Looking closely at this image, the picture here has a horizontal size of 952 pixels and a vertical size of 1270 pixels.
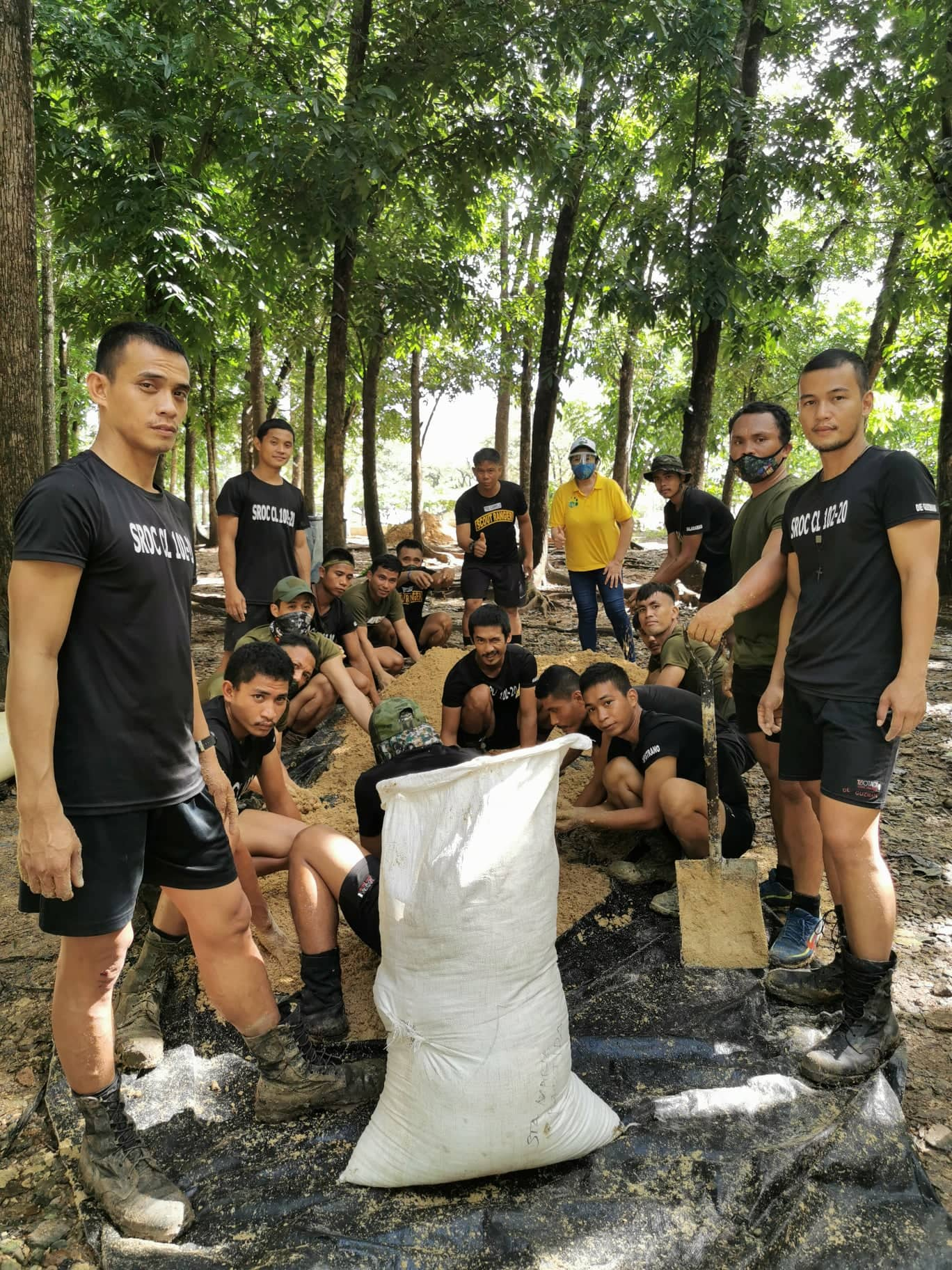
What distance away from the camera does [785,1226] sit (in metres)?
1.39

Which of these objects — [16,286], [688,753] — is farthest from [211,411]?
[688,753]

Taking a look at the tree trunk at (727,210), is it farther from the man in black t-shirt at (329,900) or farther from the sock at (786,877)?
the man in black t-shirt at (329,900)

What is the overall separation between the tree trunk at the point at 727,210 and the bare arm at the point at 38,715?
18.8 feet

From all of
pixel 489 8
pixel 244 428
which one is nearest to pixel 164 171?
pixel 489 8

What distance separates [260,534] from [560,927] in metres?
2.39

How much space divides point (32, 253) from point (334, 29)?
3.20 meters

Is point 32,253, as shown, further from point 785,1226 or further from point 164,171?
point 785,1226

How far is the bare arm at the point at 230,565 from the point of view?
378cm

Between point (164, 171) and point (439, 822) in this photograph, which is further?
point (164, 171)

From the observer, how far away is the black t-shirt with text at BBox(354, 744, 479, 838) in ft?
6.81

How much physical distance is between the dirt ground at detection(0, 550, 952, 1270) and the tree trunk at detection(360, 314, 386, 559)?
6.26 metres

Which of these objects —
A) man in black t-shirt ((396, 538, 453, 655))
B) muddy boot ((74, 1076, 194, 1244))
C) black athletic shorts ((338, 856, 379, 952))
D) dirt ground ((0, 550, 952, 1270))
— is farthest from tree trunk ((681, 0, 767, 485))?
muddy boot ((74, 1076, 194, 1244))

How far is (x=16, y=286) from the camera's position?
4.07 meters

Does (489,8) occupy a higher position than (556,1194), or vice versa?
(489,8)
